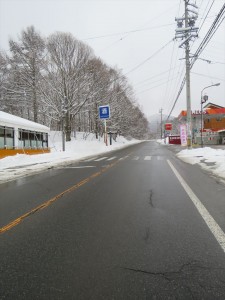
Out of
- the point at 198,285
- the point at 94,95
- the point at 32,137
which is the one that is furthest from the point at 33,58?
the point at 198,285

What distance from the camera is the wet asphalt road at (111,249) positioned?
2945 mm

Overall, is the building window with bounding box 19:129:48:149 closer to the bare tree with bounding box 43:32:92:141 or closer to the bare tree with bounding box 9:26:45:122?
the bare tree with bounding box 43:32:92:141

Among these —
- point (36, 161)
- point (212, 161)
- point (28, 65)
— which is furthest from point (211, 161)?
point (28, 65)

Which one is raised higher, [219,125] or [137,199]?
[219,125]

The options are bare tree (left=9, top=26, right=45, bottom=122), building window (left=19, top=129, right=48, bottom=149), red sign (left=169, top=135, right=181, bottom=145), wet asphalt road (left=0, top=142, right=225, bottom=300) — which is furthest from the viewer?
red sign (left=169, top=135, right=181, bottom=145)

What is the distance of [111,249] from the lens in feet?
13.0

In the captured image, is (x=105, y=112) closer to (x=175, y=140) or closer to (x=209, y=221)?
(x=175, y=140)

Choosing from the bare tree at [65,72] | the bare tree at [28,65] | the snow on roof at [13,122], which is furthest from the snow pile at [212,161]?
the bare tree at [28,65]

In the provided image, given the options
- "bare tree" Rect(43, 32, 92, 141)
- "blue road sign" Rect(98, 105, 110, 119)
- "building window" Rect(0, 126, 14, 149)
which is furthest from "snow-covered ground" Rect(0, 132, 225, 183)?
"bare tree" Rect(43, 32, 92, 141)

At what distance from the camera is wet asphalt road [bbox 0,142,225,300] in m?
2.95

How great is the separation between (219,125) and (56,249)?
2830 inches

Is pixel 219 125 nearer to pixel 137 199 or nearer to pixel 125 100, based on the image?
pixel 125 100

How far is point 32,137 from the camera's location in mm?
27766

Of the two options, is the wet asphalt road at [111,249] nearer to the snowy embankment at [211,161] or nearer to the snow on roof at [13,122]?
the snowy embankment at [211,161]
